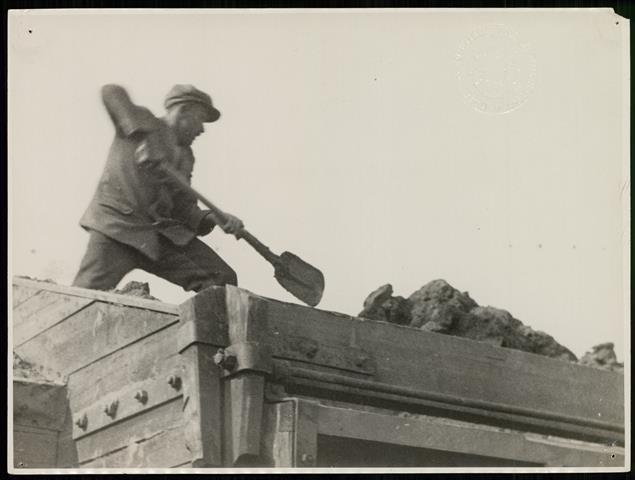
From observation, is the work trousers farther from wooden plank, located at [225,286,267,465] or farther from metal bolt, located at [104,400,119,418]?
wooden plank, located at [225,286,267,465]

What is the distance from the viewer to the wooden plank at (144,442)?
22.0 feet

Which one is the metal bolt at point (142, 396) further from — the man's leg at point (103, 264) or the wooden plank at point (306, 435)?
the man's leg at point (103, 264)

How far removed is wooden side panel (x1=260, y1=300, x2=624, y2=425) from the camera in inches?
281

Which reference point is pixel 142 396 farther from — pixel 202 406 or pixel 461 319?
pixel 461 319

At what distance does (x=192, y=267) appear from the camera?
8.66 m

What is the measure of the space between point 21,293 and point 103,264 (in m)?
0.65

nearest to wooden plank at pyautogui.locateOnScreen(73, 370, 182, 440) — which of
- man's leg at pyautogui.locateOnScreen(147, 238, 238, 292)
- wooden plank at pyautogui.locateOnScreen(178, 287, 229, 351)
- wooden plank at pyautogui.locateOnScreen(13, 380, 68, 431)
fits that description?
wooden plank at pyautogui.locateOnScreen(13, 380, 68, 431)

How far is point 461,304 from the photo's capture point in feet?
28.0

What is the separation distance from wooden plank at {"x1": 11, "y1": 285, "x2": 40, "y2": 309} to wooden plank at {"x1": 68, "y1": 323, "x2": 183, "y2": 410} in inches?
33.1

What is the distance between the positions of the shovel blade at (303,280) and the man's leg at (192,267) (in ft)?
1.46

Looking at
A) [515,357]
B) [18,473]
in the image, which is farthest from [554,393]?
[18,473]

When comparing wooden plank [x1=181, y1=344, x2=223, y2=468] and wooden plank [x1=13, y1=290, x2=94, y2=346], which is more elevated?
wooden plank [x1=13, y1=290, x2=94, y2=346]

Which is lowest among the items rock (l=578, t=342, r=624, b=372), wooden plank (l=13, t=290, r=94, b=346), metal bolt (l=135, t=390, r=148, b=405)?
metal bolt (l=135, t=390, r=148, b=405)

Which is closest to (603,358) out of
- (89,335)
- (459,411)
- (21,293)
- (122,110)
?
(459,411)
